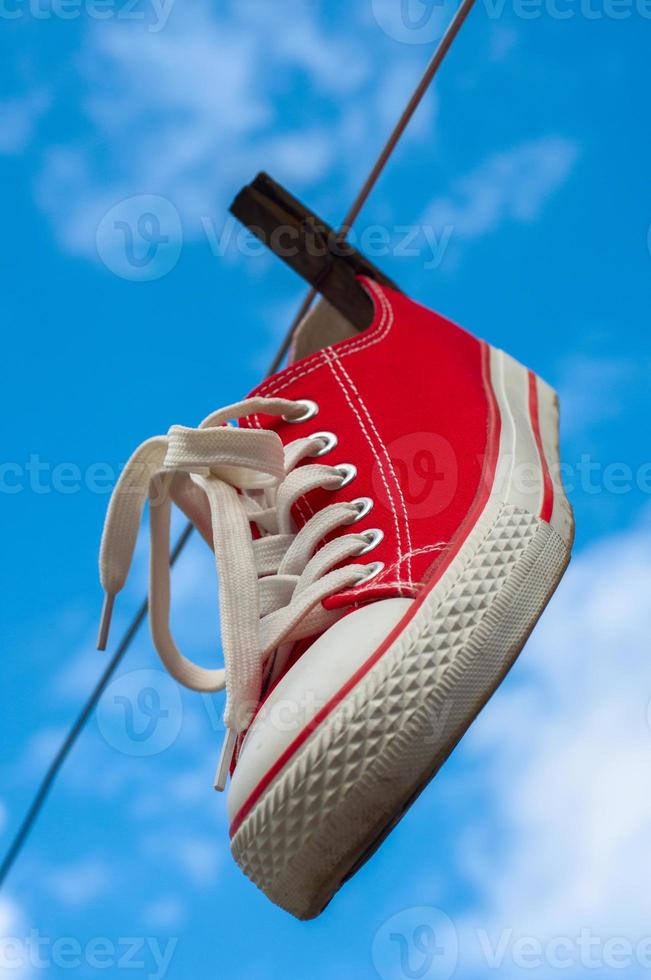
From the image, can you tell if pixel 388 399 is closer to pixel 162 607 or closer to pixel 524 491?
pixel 524 491

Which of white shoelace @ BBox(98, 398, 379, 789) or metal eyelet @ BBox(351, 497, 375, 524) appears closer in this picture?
white shoelace @ BBox(98, 398, 379, 789)

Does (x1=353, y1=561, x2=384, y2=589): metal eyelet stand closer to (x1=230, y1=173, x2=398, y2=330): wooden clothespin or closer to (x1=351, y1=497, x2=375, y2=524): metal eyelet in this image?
(x1=351, y1=497, x2=375, y2=524): metal eyelet

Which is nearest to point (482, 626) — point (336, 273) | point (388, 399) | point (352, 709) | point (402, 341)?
point (352, 709)

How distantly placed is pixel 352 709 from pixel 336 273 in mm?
1008

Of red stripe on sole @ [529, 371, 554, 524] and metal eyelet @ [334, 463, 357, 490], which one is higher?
red stripe on sole @ [529, 371, 554, 524]

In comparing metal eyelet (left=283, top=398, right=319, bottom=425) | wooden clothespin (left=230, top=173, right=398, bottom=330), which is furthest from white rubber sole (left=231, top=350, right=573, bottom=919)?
wooden clothespin (left=230, top=173, right=398, bottom=330)

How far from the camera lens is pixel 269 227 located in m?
1.90

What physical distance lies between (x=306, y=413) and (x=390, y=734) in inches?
22.3

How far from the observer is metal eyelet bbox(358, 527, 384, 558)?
4.07 ft

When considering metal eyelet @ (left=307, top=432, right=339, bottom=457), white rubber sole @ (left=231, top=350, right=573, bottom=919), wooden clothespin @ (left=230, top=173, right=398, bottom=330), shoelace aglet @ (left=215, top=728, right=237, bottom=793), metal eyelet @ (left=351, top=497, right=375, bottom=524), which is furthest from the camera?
wooden clothespin @ (left=230, top=173, right=398, bottom=330)

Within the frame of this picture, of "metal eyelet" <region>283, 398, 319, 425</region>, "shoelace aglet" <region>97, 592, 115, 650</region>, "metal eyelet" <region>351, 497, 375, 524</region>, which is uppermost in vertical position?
"metal eyelet" <region>283, 398, 319, 425</region>

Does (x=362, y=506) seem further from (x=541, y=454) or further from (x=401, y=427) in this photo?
(x=541, y=454)

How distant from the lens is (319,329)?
1911 mm

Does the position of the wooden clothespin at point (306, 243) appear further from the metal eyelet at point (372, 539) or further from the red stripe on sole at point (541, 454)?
the metal eyelet at point (372, 539)
